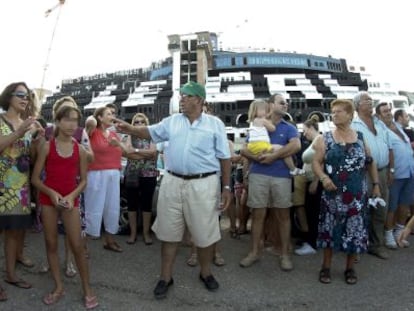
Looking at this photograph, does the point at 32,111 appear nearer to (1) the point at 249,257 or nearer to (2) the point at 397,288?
(1) the point at 249,257

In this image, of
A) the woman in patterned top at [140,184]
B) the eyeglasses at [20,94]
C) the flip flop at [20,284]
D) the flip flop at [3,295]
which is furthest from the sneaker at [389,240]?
the eyeglasses at [20,94]

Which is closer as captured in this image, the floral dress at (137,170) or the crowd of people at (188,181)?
the crowd of people at (188,181)

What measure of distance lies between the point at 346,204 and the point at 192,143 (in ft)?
5.92

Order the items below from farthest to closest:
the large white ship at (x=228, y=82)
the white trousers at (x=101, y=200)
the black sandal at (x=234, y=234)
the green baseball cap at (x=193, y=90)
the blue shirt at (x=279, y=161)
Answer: the large white ship at (x=228, y=82)
the black sandal at (x=234, y=234)
the white trousers at (x=101, y=200)
the blue shirt at (x=279, y=161)
the green baseball cap at (x=193, y=90)

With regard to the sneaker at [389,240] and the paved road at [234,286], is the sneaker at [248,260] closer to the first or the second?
the paved road at [234,286]

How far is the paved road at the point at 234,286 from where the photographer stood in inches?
140

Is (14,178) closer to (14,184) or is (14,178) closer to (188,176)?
(14,184)

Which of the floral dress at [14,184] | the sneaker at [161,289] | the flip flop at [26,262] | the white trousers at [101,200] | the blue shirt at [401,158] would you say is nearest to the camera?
the floral dress at [14,184]

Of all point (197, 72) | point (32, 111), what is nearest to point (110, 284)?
point (32, 111)

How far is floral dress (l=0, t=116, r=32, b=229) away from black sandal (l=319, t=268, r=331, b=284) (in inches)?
121

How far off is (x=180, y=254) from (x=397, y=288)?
8.51 ft

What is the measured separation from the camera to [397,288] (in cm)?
402

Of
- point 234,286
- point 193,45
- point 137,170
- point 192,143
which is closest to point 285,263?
point 234,286

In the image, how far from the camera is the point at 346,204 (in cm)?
411
